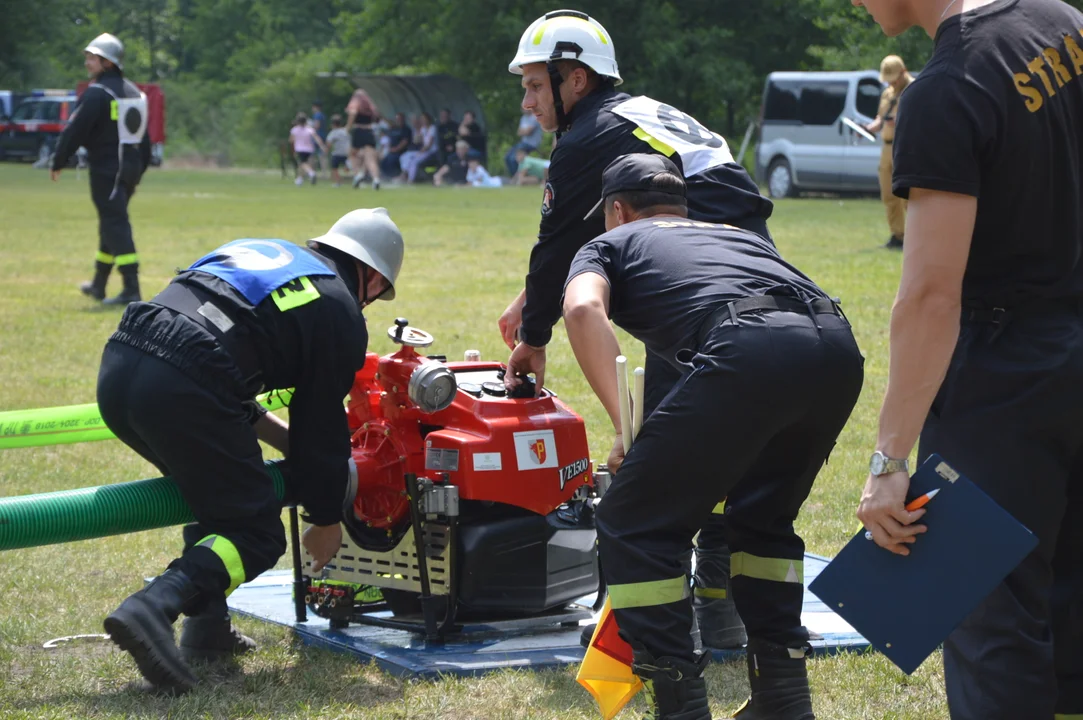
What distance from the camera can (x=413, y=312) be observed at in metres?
12.3

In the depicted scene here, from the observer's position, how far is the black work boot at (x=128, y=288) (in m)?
12.6

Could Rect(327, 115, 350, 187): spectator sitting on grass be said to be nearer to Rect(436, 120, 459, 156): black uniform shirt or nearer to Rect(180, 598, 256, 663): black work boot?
Rect(436, 120, 459, 156): black uniform shirt

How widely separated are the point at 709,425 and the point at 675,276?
459mm

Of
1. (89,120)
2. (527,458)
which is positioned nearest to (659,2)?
(89,120)

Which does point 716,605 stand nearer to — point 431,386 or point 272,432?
point 431,386

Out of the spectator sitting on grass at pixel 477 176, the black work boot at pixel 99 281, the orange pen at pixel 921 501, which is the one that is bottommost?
the spectator sitting on grass at pixel 477 176

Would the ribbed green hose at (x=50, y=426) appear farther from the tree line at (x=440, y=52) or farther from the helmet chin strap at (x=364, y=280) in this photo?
the tree line at (x=440, y=52)

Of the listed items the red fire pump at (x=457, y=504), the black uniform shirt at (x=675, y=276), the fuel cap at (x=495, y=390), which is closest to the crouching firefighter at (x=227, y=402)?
the red fire pump at (x=457, y=504)

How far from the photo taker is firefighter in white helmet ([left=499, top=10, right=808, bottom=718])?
15.3 ft

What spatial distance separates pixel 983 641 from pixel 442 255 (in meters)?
14.7

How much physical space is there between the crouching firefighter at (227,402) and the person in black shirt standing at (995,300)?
6.49 ft

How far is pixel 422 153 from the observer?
38875mm

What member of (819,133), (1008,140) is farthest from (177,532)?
(819,133)

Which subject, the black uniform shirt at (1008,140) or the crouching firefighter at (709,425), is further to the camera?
the crouching firefighter at (709,425)
